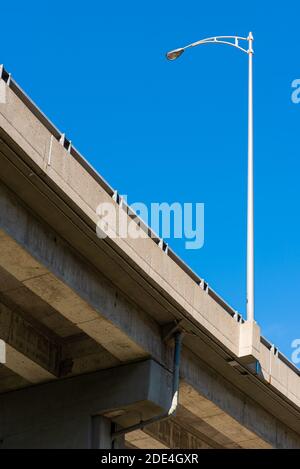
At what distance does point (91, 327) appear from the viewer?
58.9 feet

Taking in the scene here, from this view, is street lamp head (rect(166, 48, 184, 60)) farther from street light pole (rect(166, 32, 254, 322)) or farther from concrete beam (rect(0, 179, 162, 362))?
concrete beam (rect(0, 179, 162, 362))

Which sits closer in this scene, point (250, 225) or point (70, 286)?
point (70, 286)

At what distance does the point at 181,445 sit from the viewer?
23.2m

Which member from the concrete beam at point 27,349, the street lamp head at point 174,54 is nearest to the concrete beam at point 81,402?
the concrete beam at point 27,349

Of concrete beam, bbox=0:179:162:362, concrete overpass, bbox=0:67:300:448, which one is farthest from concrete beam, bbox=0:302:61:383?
concrete beam, bbox=0:179:162:362

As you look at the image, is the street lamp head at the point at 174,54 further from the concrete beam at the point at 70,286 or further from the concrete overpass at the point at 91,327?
the concrete beam at the point at 70,286

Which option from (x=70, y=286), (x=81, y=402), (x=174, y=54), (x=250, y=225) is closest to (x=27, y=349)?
(x=81, y=402)

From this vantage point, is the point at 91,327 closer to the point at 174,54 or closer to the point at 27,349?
the point at 27,349

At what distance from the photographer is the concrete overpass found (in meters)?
16.0

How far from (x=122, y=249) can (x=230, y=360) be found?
4577 mm

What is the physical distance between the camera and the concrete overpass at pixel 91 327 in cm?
1599
